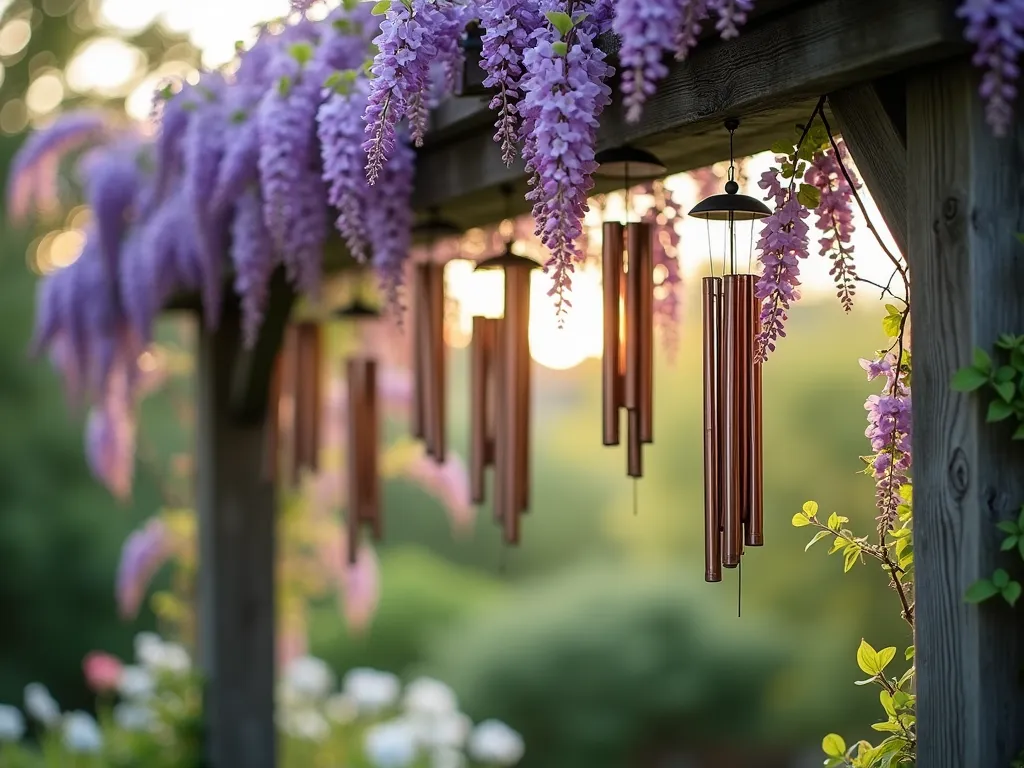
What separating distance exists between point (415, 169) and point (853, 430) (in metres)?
3.55

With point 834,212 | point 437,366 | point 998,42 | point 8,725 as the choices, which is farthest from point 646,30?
point 8,725

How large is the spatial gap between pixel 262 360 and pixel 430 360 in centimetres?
84

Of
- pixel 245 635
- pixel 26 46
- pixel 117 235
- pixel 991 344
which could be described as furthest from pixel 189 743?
pixel 26 46

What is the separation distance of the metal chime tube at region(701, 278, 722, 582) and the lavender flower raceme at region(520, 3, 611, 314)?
0.25 m

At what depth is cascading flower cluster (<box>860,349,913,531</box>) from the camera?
163 centimetres

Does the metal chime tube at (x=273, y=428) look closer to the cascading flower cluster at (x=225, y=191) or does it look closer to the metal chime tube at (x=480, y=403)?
the cascading flower cluster at (x=225, y=191)

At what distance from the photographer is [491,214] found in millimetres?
2721

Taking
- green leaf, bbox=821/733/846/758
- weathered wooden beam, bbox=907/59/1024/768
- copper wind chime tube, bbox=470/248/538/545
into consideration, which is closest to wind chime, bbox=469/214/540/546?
copper wind chime tube, bbox=470/248/538/545

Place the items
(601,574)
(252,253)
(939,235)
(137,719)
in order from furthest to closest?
(601,574)
(137,719)
(252,253)
(939,235)

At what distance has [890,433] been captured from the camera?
1.64 m

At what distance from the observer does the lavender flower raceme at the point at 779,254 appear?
1.61 metres

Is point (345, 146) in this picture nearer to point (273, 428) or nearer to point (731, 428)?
point (731, 428)

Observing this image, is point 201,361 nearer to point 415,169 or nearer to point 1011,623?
point 415,169

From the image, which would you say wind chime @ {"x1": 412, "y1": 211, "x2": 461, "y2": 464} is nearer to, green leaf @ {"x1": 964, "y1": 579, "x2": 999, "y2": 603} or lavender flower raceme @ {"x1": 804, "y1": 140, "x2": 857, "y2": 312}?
lavender flower raceme @ {"x1": 804, "y1": 140, "x2": 857, "y2": 312}
